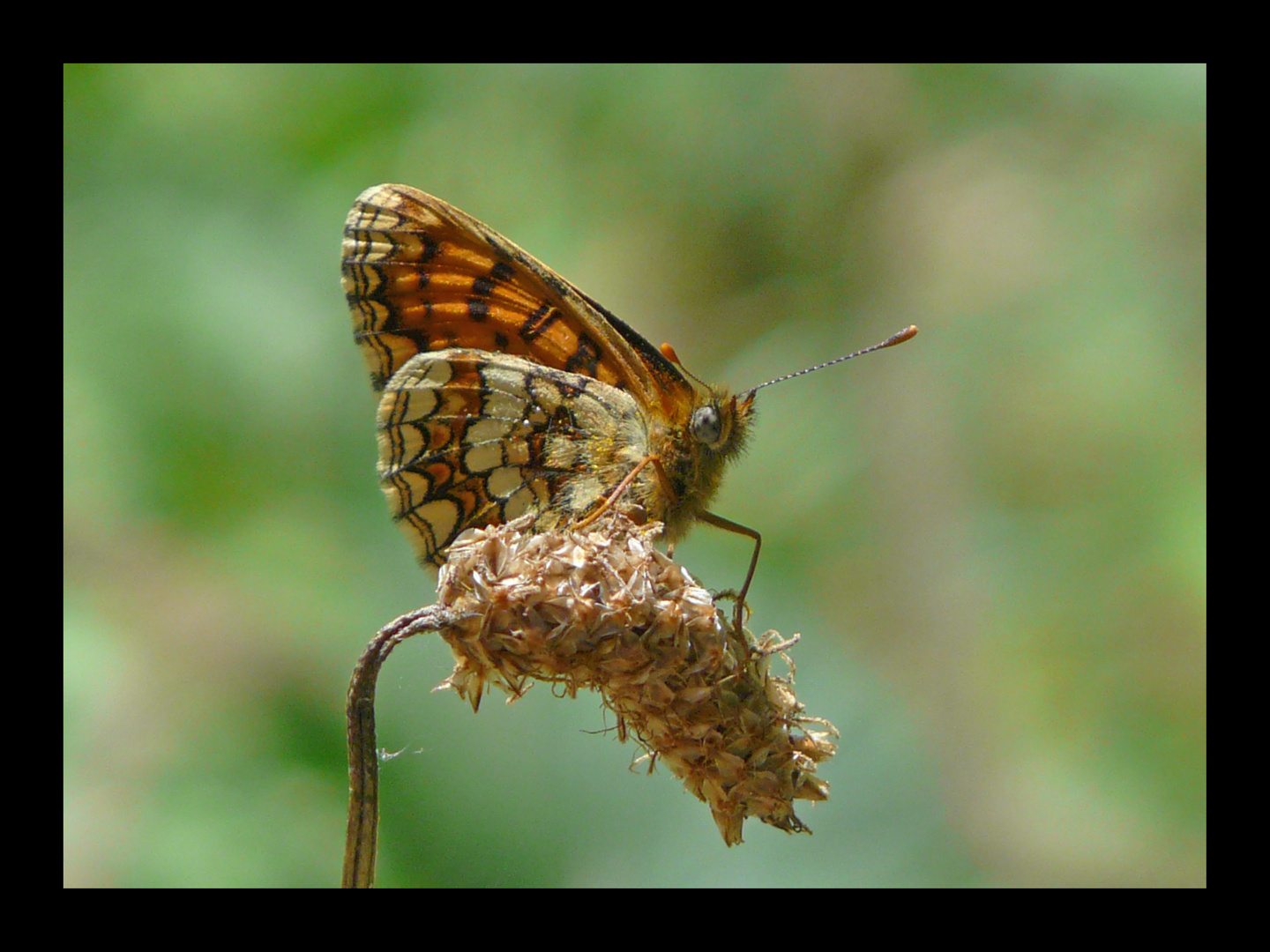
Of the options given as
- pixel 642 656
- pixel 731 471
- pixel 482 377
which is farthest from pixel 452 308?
pixel 642 656

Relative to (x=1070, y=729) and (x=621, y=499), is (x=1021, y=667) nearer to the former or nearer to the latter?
(x=1070, y=729)

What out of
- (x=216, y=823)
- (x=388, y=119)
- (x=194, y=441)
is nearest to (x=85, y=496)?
(x=194, y=441)

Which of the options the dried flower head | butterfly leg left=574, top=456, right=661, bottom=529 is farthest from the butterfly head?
the dried flower head

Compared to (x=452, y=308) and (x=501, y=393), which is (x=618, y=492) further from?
(x=452, y=308)

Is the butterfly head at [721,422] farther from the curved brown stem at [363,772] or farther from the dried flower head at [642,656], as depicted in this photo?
the curved brown stem at [363,772]

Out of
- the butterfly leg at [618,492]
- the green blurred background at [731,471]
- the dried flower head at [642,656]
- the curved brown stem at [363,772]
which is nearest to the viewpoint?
the curved brown stem at [363,772]

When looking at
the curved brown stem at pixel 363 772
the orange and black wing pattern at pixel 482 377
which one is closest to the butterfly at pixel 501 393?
the orange and black wing pattern at pixel 482 377
